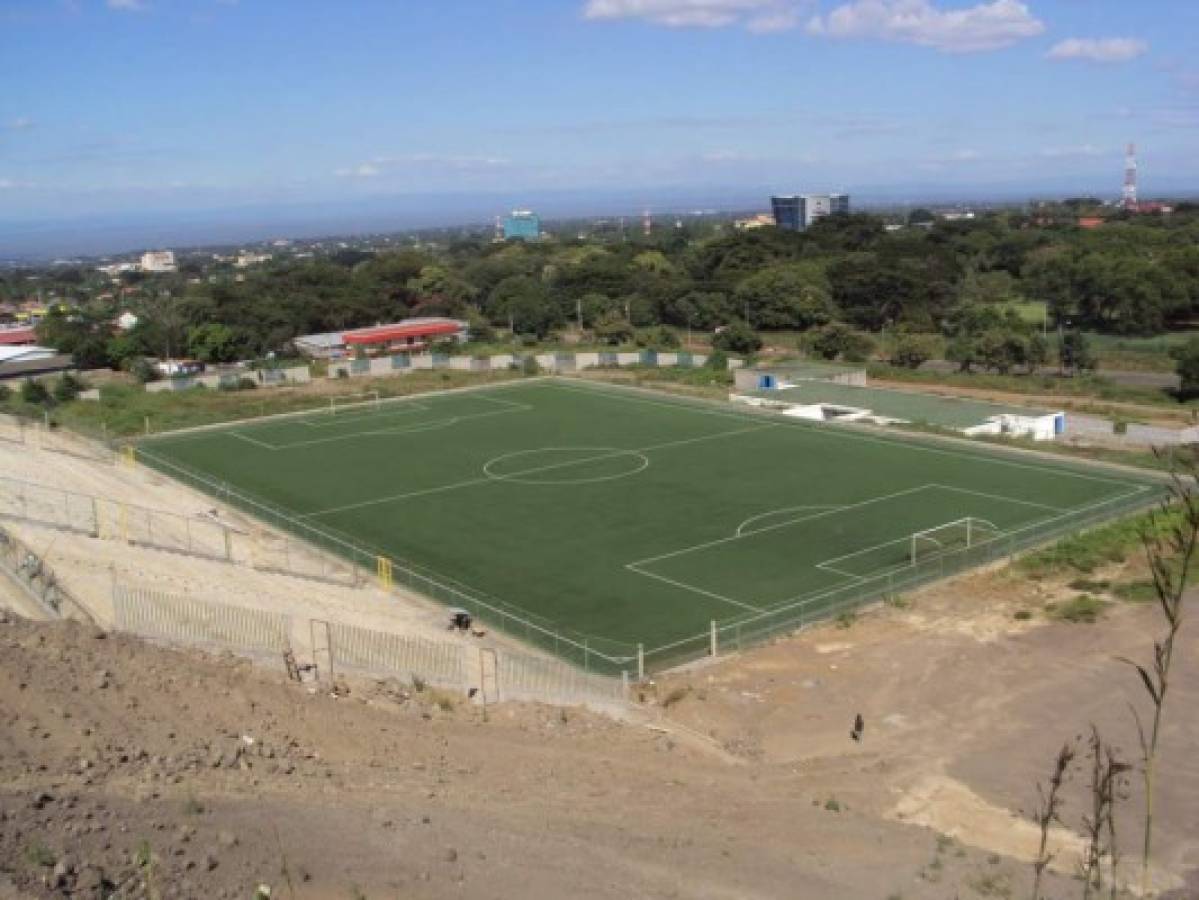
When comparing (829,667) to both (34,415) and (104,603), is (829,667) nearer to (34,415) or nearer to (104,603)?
(104,603)

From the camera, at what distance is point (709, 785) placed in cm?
1694

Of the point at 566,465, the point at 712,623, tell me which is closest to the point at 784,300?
the point at 566,465

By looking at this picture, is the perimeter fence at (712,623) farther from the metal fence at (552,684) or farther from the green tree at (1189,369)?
the green tree at (1189,369)

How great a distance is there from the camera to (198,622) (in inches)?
913

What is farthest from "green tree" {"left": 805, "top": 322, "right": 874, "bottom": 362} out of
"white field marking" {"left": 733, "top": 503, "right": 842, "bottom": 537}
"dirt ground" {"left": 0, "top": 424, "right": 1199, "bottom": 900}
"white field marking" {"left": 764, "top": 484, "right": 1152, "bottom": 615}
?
"dirt ground" {"left": 0, "top": 424, "right": 1199, "bottom": 900}

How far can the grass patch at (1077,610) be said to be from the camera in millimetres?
25484

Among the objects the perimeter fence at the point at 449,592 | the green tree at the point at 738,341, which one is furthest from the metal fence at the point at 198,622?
the green tree at the point at 738,341

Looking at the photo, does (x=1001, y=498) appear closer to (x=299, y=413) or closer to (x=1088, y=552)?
(x=1088, y=552)

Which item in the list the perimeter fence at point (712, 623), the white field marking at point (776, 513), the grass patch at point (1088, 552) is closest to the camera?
the perimeter fence at point (712, 623)

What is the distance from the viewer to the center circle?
3962 centimetres

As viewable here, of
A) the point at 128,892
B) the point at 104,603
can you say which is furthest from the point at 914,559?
the point at 128,892

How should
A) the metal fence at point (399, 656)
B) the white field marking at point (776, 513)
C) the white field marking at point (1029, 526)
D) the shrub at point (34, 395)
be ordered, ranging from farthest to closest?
the shrub at point (34, 395)
the white field marking at point (776, 513)
the white field marking at point (1029, 526)
the metal fence at point (399, 656)

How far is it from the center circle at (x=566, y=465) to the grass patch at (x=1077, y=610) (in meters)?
16.5

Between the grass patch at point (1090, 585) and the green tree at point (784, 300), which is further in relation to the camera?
the green tree at point (784, 300)
